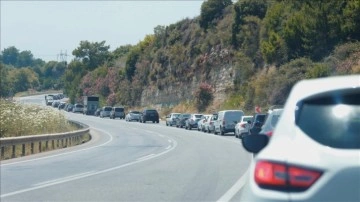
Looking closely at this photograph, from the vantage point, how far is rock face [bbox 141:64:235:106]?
3002 inches

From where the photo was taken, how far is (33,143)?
2998 centimetres

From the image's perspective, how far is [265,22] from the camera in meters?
65.8

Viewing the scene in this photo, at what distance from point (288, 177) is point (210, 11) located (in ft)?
276

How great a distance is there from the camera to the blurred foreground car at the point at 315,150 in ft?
16.4

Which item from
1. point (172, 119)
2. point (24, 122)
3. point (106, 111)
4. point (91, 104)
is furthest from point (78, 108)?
point (24, 122)

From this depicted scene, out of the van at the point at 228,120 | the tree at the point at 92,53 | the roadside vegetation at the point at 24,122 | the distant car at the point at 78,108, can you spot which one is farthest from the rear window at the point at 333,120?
the tree at the point at 92,53

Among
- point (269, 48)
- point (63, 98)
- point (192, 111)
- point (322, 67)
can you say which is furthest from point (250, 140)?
point (63, 98)

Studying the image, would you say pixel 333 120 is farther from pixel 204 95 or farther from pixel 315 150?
pixel 204 95

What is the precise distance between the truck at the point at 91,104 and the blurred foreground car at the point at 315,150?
10332 centimetres

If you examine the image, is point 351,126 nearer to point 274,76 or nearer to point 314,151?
point 314,151

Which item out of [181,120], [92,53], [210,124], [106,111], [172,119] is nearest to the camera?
[210,124]

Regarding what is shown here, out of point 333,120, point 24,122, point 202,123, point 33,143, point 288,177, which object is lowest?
point 33,143

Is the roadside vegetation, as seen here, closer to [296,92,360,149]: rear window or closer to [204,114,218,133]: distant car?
[204,114,218,133]: distant car

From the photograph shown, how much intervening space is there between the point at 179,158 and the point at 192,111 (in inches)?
2222
